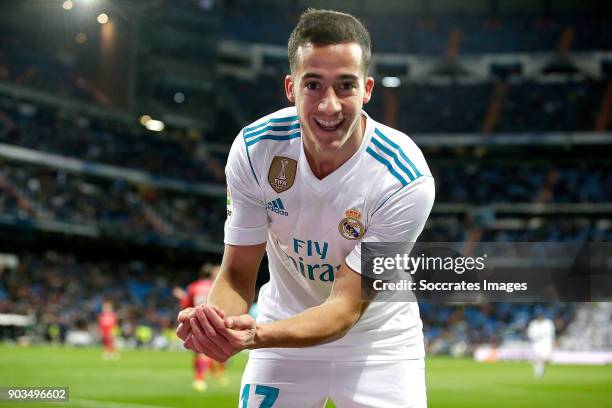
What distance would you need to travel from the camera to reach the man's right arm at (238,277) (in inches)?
175

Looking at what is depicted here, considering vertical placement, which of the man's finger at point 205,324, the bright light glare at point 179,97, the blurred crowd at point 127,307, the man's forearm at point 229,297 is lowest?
the man's finger at point 205,324

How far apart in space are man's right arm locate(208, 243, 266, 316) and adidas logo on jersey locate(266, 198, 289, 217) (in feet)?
0.73

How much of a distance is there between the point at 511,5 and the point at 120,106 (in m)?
30.2

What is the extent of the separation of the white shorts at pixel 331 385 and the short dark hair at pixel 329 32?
1.57 metres

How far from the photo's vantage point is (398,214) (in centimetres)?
439

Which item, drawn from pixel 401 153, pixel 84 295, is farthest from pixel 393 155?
pixel 84 295

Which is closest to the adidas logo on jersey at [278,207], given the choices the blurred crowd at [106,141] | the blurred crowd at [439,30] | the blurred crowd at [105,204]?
the blurred crowd at [105,204]

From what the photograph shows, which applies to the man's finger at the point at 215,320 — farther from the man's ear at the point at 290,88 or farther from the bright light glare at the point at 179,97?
the bright light glare at the point at 179,97

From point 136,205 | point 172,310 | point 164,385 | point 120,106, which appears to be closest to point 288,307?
point 164,385

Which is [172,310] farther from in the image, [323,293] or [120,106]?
[323,293]

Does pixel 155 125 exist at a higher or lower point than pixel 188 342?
higher

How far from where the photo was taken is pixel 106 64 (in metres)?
39.1

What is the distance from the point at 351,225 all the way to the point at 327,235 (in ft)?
0.45

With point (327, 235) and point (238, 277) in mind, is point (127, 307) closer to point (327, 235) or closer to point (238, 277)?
point (238, 277)
